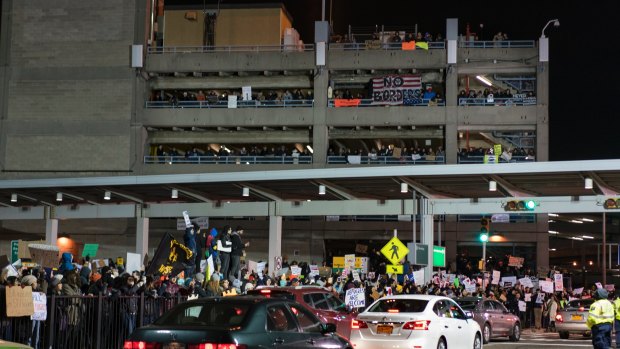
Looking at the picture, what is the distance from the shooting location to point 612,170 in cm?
3200

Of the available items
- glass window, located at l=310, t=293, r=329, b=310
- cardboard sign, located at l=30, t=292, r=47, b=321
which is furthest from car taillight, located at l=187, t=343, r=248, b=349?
glass window, located at l=310, t=293, r=329, b=310

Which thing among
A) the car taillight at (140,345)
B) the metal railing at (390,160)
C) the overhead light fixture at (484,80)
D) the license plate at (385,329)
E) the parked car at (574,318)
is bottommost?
the parked car at (574,318)

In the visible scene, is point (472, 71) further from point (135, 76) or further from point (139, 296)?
point (139, 296)

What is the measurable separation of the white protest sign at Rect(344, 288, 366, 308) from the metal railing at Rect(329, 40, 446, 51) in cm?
3650

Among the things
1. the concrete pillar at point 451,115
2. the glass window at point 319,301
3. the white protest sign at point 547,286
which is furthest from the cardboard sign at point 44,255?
the concrete pillar at point 451,115

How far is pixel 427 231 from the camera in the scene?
118 feet

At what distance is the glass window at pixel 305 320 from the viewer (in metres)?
12.8

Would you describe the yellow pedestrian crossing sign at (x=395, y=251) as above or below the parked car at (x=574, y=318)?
above

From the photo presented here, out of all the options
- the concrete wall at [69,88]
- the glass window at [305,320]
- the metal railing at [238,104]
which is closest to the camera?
the glass window at [305,320]

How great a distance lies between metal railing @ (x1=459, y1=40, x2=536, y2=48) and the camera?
58375 mm

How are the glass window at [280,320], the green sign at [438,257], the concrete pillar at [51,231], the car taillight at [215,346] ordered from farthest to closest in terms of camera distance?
the concrete pillar at [51,231] → the green sign at [438,257] → the glass window at [280,320] → the car taillight at [215,346]

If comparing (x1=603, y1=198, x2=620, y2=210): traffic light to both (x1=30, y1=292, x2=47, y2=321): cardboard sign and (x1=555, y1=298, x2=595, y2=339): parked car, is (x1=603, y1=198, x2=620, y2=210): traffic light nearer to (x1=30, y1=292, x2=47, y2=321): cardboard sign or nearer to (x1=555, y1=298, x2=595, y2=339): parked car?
(x1=555, y1=298, x2=595, y2=339): parked car

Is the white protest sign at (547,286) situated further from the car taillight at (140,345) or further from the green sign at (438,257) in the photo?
the car taillight at (140,345)

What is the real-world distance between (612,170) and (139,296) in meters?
19.7
